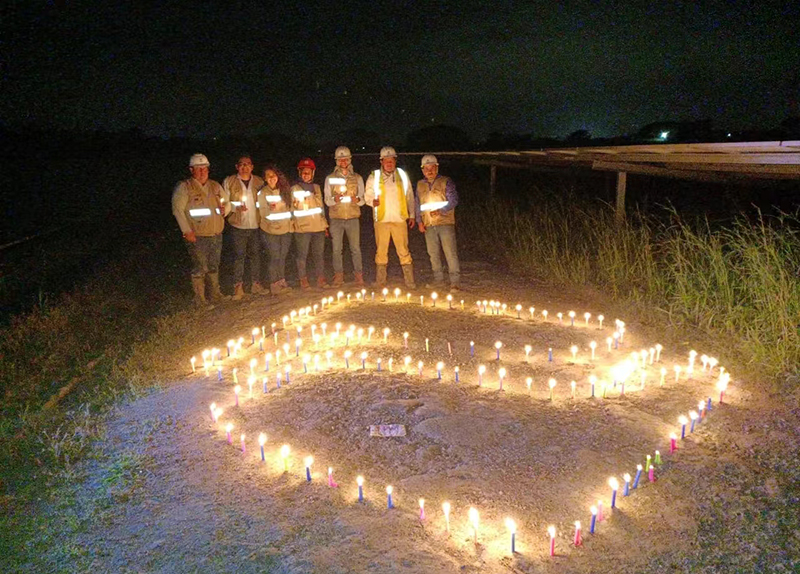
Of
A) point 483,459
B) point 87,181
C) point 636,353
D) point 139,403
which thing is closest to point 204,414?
point 139,403

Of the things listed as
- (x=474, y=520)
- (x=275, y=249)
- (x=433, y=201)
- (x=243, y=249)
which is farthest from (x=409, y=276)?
(x=474, y=520)

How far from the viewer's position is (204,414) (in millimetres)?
5352

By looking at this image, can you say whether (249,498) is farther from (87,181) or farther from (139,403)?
(87,181)

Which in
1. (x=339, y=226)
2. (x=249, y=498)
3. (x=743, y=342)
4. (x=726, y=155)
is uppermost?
(x=726, y=155)

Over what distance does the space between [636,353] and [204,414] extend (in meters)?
4.21

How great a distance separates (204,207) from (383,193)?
8.40 feet

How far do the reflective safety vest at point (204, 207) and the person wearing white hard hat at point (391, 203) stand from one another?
84.5 inches

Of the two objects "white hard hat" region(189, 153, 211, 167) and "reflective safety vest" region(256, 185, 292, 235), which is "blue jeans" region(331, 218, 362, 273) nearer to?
"reflective safety vest" region(256, 185, 292, 235)

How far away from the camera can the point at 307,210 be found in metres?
8.86

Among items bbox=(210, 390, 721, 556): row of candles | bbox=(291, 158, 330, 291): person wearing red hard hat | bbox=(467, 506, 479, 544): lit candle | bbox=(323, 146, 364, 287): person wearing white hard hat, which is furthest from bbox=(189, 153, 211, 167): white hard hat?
bbox=(467, 506, 479, 544): lit candle

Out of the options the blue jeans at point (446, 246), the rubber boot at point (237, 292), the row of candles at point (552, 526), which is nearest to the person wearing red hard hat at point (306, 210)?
the rubber boot at point (237, 292)

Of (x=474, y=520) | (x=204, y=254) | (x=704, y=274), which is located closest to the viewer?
(x=474, y=520)

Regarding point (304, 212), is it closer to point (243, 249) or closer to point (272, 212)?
point (272, 212)

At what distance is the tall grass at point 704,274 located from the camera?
5.77 metres
